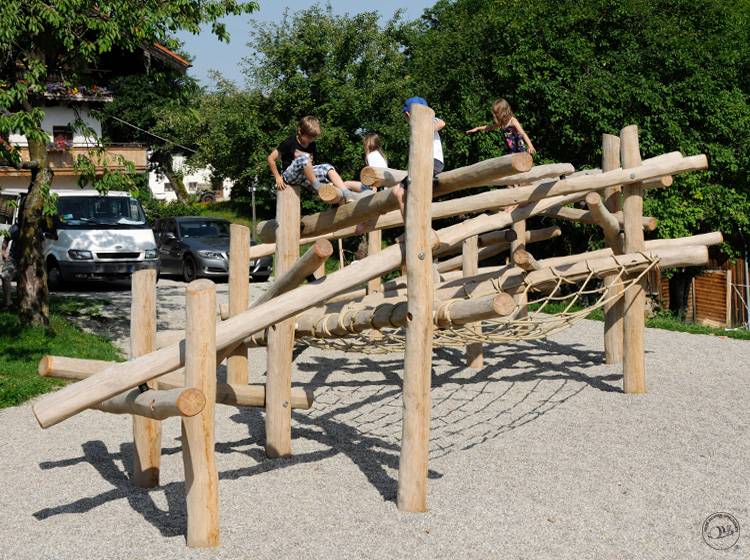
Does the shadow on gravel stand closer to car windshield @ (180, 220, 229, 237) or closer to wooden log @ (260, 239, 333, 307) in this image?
wooden log @ (260, 239, 333, 307)

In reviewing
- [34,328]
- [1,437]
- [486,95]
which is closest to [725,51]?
[486,95]

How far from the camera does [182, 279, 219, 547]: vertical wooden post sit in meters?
4.68

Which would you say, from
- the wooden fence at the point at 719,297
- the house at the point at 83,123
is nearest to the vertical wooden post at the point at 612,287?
the house at the point at 83,123

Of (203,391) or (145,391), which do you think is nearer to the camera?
(203,391)

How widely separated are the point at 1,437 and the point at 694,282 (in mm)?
16449

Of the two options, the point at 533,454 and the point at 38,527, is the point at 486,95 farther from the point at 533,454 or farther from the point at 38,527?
the point at 38,527

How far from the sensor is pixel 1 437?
24.7 ft

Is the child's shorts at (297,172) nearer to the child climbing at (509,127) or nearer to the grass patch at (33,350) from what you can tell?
the child climbing at (509,127)

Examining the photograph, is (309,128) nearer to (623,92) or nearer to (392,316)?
(392,316)

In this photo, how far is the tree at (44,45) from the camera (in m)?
9.87

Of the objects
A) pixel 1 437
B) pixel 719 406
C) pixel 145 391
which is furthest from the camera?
pixel 719 406

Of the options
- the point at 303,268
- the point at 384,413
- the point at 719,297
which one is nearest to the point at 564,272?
the point at 384,413

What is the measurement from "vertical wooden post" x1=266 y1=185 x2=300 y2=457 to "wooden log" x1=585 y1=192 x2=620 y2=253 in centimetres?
301

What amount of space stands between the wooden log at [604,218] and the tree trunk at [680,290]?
38.9 feet
